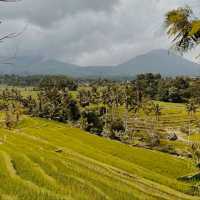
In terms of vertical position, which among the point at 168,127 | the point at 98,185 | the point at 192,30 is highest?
the point at 192,30

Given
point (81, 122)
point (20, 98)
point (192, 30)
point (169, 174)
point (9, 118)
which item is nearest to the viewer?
point (192, 30)

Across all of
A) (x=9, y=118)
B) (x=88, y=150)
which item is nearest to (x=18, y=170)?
(x=88, y=150)

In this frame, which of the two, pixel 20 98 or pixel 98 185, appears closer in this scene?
pixel 98 185

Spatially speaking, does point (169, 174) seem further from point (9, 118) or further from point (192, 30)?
point (9, 118)

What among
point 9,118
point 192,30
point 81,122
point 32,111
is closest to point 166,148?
point 81,122

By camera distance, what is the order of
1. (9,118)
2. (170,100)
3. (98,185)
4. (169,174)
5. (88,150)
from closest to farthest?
(98,185), (169,174), (88,150), (9,118), (170,100)

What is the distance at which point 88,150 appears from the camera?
175 ft

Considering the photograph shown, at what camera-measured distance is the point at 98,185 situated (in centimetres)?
2162

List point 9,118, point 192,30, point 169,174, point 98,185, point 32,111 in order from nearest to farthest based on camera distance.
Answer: point 192,30
point 98,185
point 169,174
point 9,118
point 32,111

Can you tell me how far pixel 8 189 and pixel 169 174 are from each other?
98.1 feet

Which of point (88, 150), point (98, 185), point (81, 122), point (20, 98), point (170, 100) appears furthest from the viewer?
point (170, 100)

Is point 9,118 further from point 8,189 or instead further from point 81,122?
point 8,189

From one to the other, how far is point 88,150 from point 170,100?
142725 millimetres

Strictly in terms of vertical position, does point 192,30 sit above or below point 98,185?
above
